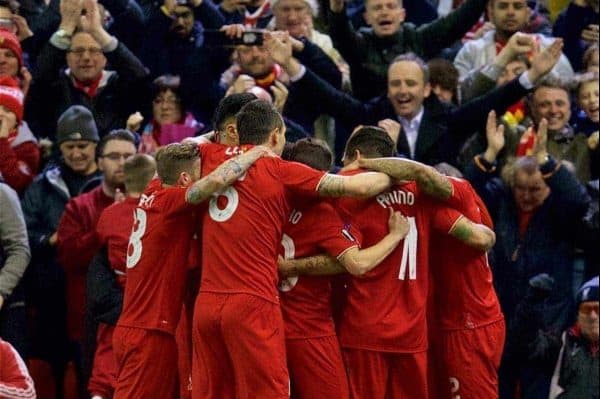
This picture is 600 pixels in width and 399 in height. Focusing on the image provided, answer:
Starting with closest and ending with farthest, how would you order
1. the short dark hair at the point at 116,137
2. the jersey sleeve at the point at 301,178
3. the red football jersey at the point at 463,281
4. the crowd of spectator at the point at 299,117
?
the jersey sleeve at the point at 301,178 < the red football jersey at the point at 463,281 < the crowd of spectator at the point at 299,117 < the short dark hair at the point at 116,137

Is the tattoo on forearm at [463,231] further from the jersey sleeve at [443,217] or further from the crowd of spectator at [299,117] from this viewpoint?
the crowd of spectator at [299,117]

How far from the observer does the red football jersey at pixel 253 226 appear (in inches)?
339

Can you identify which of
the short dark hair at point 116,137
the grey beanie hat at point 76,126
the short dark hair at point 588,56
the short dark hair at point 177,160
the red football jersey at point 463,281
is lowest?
the red football jersey at point 463,281

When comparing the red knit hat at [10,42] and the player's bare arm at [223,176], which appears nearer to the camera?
the player's bare arm at [223,176]

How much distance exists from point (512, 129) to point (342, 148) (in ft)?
4.37

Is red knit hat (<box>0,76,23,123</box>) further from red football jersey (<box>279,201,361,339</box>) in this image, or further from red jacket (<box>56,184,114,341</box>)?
red football jersey (<box>279,201,361,339</box>)

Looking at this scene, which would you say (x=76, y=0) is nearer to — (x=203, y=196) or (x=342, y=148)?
(x=342, y=148)

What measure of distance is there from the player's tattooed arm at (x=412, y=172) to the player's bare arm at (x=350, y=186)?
0.16 metres

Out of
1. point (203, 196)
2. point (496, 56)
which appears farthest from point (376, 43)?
point (203, 196)

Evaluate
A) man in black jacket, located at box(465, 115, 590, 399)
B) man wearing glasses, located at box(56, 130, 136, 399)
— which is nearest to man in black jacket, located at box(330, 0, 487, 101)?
man in black jacket, located at box(465, 115, 590, 399)

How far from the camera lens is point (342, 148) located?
12133 mm

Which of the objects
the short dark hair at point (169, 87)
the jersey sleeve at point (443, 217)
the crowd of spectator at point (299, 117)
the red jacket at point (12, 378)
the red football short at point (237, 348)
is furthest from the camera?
the short dark hair at point (169, 87)

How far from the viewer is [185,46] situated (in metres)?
12.8

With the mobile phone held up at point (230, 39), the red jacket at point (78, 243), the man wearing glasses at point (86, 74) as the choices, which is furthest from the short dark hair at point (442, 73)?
the red jacket at point (78, 243)
